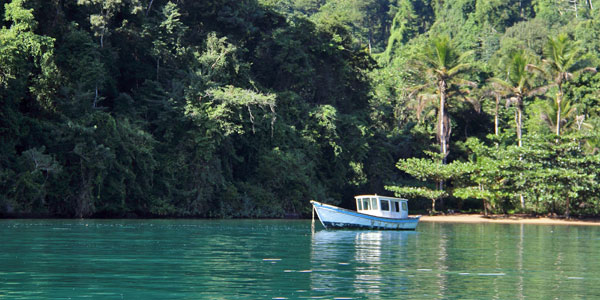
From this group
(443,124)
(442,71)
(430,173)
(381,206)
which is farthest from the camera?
(443,124)

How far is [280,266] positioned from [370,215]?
22180 mm

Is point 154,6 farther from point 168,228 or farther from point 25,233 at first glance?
point 25,233

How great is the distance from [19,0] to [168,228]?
16.9 metres

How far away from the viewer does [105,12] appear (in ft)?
179

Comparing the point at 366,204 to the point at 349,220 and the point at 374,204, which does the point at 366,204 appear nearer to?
the point at 374,204

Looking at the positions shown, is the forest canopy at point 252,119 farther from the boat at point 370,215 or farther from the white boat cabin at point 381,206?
the boat at point 370,215

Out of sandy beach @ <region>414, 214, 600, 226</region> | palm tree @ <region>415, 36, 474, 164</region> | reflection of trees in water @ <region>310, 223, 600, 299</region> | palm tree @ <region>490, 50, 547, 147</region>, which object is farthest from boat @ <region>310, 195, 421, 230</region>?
palm tree @ <region>490, 50, 547, 147</region>

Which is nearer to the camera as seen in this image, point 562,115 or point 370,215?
point 370,215

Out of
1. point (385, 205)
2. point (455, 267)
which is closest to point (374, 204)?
point (385, 205)

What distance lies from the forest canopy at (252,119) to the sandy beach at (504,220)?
128 centimetres

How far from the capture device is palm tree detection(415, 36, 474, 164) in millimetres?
68062

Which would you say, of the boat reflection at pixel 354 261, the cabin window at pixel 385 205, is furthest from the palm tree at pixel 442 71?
the boat reflection at pixel 354 261

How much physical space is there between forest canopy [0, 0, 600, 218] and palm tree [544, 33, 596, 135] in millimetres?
155

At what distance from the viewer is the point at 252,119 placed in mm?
56719
